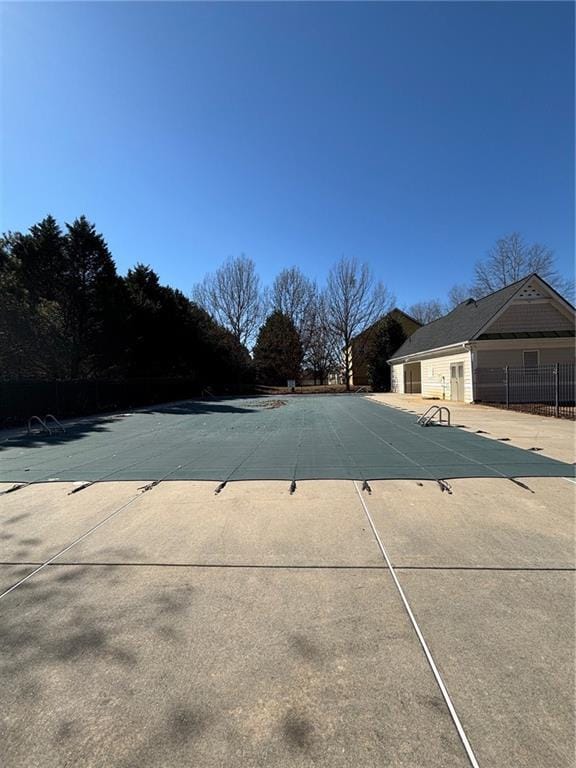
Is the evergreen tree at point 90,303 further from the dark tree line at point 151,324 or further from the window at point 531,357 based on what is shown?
the window at point 531,357

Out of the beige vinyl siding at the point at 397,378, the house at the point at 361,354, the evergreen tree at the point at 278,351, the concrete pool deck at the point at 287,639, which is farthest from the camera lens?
the evergreen tree at the point at 278,351

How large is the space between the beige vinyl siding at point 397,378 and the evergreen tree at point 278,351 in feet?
42.8

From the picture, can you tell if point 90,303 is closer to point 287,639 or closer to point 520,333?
point 520,333

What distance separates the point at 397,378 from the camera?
35.8 meters

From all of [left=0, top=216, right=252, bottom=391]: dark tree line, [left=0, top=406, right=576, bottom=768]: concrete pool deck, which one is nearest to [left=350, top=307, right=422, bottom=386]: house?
[left=0, top=216, right=252, bottom=391]: dark tree line

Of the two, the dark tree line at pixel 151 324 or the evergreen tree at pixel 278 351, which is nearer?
the dark tree line at pixel 151 324

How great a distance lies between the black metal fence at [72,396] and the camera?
16.4 m

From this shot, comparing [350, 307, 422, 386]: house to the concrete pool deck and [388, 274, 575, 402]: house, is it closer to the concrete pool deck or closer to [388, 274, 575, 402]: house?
[388, 274, 575, 402]: house

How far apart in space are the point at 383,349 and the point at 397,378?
496 cm

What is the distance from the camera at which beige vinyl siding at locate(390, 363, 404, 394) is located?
3404 cm

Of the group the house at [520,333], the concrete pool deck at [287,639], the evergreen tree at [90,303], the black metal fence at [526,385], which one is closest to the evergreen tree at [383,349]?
the house at [520,333]

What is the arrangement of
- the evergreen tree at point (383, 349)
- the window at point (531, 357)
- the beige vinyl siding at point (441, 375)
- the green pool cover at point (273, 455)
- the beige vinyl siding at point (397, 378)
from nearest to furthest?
the green pool cover at point (273, 455)
the window at point (531, 357)
the beige vinyl siding at point (441, 375)
the beige vinyl siding at point (397, 378)
the evergreen tree at point (383, 349)

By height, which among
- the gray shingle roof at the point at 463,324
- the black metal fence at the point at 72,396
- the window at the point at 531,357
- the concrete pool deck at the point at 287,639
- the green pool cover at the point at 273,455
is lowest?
the concrete pool deck at the point at 287,639

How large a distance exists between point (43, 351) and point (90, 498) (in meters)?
20.0
